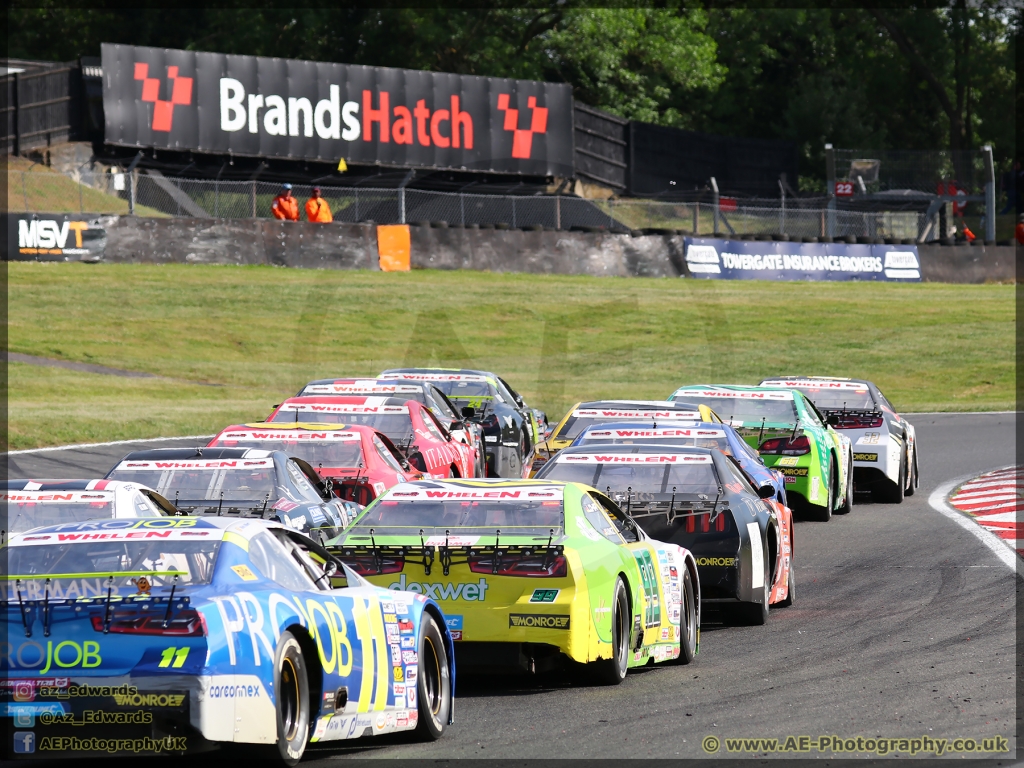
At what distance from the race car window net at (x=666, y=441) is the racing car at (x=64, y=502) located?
430 centimetres

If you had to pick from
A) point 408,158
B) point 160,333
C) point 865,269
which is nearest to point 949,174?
point 865,269

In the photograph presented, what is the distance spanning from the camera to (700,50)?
6919 centimetres

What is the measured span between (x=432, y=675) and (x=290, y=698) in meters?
1.15

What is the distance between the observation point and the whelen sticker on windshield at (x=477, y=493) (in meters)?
9.05

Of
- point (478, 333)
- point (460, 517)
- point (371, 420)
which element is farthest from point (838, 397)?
point (478, 333)

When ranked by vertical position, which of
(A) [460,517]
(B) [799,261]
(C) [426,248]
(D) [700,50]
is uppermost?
(D) [700,50]

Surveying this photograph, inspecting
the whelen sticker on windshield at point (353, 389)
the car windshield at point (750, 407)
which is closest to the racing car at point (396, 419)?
the whelen sticker on windshield at point (353, 389)

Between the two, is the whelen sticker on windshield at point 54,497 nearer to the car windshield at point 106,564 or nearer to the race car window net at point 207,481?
the race car window net at point 207,481

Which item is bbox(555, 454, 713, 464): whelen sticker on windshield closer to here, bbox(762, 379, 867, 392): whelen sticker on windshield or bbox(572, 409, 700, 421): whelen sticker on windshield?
bbox(572, 409, 700, 421): whelen sticker on windshield

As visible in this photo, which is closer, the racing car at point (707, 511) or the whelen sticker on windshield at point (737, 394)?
the racing car at point (707, 511)

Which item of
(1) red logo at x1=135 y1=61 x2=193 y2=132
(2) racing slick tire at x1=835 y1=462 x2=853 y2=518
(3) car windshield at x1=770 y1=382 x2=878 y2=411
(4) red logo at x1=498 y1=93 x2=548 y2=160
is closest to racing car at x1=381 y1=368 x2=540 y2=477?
(3) car windshield at x1=770 y1=382 x2=878 y2=411

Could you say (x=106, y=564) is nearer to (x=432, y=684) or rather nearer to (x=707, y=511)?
(x=432, y=684)

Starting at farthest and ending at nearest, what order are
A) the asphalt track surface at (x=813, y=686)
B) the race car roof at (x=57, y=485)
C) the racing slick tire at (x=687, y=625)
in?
the race car roof at (x=57, y=485) → the racing slick tire at (x=687, y=625) → the asphalt track surface at (x=813, y=686)

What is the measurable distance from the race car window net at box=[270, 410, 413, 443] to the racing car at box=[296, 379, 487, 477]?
914mm
